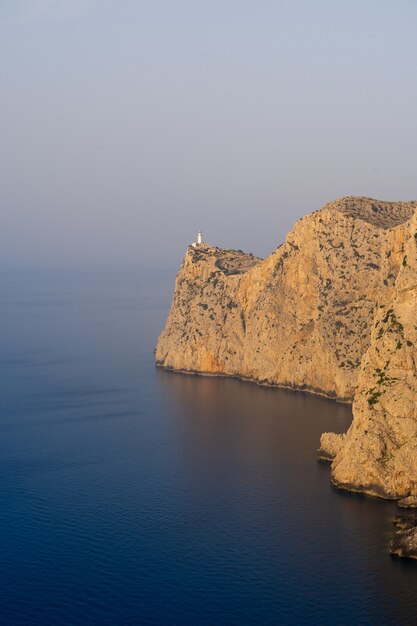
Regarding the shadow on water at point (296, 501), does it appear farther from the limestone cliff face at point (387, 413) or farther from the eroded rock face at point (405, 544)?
the limestone cliff face at point (387, 413)

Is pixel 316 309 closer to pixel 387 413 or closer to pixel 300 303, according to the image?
pixel 300 303

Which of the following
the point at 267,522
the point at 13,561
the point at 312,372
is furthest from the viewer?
the point at 312,372

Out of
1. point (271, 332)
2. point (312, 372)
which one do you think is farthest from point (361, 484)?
point (271, 332)

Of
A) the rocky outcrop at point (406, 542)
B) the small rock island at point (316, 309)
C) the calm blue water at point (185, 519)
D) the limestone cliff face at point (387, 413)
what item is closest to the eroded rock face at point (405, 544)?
the rocky outcrop at point (406, 542)

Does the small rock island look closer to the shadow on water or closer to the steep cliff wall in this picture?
the steep cliff wall

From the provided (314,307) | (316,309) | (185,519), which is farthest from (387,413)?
(314,307)

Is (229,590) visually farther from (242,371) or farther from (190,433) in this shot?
(242,371)
